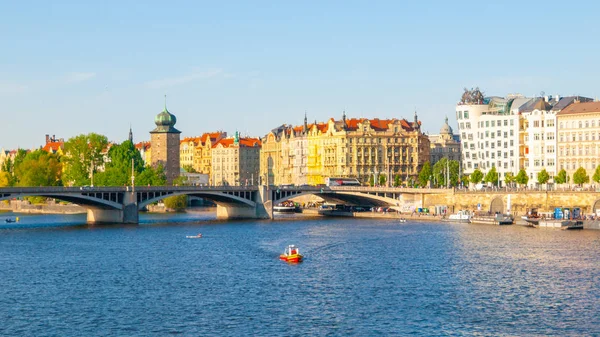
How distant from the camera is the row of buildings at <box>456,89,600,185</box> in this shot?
140 meters

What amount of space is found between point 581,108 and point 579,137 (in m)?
4.21

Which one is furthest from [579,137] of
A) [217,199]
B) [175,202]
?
[175,202]

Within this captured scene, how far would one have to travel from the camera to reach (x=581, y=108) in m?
141

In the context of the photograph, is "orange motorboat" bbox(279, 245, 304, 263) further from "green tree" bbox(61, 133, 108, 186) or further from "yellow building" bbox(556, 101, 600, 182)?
"green tree" bbox(61, 133, 108, 186)

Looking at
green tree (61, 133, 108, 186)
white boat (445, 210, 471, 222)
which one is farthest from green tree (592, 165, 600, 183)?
green tree (61, 133, 108, 186)

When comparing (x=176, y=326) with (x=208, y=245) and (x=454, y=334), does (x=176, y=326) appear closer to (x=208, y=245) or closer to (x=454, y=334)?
(x=454, y=334)

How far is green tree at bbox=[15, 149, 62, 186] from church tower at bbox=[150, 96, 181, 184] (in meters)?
18.3

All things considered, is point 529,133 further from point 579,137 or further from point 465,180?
point 465,180

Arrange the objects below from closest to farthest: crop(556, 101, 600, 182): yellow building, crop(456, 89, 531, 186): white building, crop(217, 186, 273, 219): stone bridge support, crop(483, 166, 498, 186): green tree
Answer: crop(217, 186, 273, 219): stone bridge support → crop(556, 101, 600, 182): yellow building → crop(483, 166, 498, 186): green tree → crop(456, 89, 531, 186): white building

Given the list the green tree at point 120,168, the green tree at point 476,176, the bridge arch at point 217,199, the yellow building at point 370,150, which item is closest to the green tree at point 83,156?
the green tree at point 120,168

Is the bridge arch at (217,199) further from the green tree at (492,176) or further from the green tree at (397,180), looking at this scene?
the green tree at (397,180)

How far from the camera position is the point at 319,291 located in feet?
208

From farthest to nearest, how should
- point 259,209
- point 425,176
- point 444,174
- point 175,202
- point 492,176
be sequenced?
1. point 175,202
2. point 425,176
3. point 444,174
4. point 492,176
5. point 259,209

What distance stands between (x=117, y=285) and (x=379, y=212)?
79.5 m
